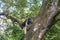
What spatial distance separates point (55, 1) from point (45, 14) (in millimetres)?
293

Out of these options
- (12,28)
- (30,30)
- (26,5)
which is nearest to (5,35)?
(12,28)

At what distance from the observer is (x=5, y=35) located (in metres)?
4.97

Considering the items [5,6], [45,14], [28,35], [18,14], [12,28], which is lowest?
[28,35]

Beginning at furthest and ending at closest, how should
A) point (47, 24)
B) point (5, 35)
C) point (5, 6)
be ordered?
1. point (5, 35)
2. point (5, 6)
3. point (47, 24)

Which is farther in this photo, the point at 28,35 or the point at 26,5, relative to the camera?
the point at 26,5

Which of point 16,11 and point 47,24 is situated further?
point 16,11

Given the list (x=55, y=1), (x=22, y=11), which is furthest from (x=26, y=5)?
(x=55, y=1)

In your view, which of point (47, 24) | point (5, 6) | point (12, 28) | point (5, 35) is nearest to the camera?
point (47, 24)

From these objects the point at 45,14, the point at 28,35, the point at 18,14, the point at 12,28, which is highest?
the point at 18,14

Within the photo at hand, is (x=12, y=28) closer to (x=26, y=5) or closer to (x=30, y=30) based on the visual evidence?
(x=26, y=5)

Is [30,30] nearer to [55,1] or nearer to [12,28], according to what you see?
[55,1]

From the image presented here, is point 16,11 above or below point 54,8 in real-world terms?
above

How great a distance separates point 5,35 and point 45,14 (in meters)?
2.43

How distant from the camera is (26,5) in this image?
4.48 meters
